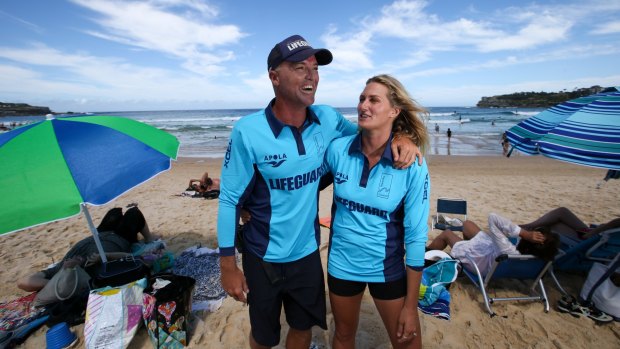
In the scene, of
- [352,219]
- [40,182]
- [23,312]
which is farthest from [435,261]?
[23,312]

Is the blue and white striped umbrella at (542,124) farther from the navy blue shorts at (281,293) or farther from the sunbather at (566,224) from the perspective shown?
the navy blue shorts at (281,293)

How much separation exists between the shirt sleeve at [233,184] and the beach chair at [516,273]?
330 centimetres

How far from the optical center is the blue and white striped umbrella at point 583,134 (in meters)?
2.91

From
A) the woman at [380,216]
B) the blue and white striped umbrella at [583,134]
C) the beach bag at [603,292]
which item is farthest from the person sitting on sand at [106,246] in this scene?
the beach bag at [603,292]

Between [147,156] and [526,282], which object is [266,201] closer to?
[147,156]

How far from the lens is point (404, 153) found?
1914 mm

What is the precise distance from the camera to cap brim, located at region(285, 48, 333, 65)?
1929 millimetres

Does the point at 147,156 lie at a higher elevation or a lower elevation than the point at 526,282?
higher

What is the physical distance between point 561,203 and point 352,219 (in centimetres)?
840

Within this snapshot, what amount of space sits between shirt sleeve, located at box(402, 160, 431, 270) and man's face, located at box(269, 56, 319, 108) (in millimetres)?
872

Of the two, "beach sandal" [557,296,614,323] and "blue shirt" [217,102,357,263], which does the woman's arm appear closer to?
"blue shirt" [217,102,357,263]

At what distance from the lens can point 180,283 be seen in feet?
11.1

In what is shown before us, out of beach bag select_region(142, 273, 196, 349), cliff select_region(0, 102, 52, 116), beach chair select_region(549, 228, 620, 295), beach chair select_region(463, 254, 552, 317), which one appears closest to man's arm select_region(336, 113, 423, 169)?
beach chair select_region(463, 254, 552, 317)

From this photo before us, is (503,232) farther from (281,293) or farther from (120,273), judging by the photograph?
(120,273)
